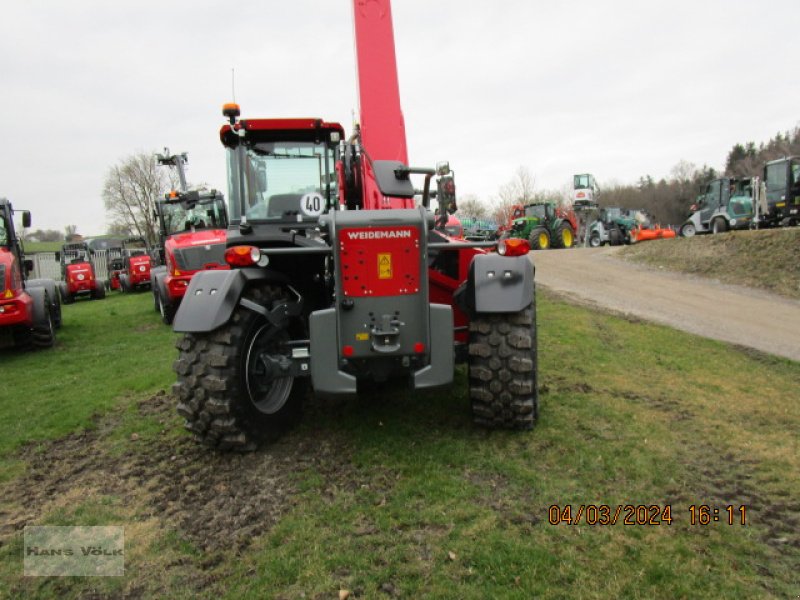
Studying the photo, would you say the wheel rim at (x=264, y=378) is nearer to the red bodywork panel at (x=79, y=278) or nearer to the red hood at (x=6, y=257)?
the red hood at (x=6, y=257)

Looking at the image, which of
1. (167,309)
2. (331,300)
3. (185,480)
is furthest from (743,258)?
(185,480)

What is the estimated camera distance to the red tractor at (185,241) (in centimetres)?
1013

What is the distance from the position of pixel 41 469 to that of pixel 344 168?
3.25 m

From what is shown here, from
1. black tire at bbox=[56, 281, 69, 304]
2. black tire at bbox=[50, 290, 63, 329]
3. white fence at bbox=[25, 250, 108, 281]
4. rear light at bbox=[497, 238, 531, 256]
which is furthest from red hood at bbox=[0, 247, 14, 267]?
white fence at bbox=[25, 250, 108, 281]

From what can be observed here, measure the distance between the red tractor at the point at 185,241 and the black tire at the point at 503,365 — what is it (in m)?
5.48

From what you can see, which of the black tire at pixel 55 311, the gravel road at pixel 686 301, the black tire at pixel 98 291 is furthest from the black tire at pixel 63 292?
the gravel road at pixel 686 301

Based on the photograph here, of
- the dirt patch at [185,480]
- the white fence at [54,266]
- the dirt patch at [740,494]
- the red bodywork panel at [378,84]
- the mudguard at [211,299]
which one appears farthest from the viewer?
the white fence at [54,266]

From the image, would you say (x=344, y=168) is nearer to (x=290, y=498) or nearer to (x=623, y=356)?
(x=290, y=498)

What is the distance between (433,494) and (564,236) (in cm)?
2444

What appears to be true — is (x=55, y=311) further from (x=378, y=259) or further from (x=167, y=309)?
(x=378, y=259)

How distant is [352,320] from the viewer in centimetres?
352

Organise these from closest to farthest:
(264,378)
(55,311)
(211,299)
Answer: (211,299) → (264,378) → (55,311)

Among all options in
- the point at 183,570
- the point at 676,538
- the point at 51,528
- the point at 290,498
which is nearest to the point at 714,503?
the point at 676,538

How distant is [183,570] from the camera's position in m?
2.67
